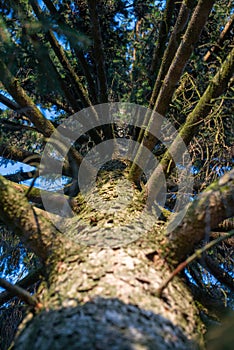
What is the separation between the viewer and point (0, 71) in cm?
236

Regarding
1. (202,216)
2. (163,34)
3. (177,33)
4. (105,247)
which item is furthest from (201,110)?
(163,34)

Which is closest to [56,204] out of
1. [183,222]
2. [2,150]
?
[2,150]

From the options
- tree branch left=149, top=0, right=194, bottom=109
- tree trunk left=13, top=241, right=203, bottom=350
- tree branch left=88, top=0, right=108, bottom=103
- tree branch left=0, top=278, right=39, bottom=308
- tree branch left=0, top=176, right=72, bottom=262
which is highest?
tree branch left=88, top=0, right=108, bottom=103

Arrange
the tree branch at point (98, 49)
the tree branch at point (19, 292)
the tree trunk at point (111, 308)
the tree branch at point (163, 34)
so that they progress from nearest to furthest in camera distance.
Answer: the tree trunk at point (111, 308) < the tree branch at point (19, 292) < the tree branch at point (98, 49) < the tree branch at point (163, 34)

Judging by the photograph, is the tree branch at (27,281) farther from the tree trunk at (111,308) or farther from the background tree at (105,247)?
the tree trunk at (111,308)

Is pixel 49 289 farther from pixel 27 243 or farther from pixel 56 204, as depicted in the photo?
pixel 56 204

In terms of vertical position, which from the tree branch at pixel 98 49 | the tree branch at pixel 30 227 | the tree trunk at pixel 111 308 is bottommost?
the tree trunk at pixel 111 308

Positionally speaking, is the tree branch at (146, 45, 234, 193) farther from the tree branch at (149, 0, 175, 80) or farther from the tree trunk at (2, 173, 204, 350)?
the tree branch at (149, 0, 175, 80)

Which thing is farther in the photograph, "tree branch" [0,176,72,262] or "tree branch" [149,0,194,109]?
"tree branch" [149,0,194,109]

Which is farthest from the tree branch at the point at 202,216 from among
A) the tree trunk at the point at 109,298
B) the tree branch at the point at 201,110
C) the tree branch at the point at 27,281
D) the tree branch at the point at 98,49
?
the tree branch at the point at 98,49

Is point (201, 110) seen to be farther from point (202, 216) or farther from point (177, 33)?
point (202, 216)

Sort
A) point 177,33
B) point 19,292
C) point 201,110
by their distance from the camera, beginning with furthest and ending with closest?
point 177,33
point 201,110
point 19,292

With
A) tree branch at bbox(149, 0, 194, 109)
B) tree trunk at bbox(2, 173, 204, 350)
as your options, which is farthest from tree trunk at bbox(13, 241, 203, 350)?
tree branch at bbox(149, 0, 194, 109)

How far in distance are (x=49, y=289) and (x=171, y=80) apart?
1.65m
